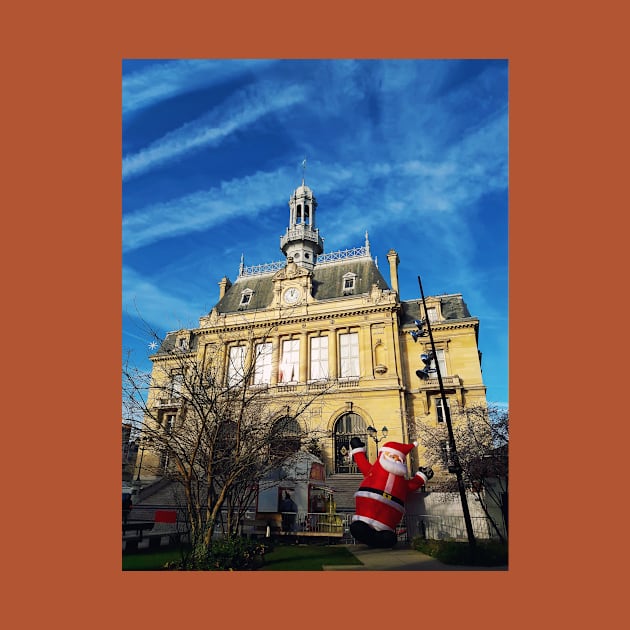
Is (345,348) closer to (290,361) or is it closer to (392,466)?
(290,361)

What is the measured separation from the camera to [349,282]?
33.8m

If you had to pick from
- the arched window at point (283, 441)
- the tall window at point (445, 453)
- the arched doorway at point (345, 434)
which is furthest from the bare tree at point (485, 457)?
the arched window at point (283, 441)

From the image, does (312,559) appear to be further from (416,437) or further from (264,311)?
(264,311)

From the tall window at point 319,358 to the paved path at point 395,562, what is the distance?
50.5 ft

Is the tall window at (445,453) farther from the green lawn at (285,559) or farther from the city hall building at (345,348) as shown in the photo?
the green lawn at (285,559)

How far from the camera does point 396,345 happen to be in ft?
94.5

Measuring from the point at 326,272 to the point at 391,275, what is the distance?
593 centimetres

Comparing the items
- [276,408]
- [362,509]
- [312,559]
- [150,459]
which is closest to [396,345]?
[276,408]

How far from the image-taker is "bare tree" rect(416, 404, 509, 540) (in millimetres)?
16453

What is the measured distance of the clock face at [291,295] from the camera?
32.8 metres

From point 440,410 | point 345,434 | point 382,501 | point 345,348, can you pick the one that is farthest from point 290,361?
point 382,501

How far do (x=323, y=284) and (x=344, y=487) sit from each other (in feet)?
55.4

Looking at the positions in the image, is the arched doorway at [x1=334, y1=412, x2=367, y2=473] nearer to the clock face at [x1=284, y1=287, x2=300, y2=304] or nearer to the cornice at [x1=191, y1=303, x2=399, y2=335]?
→ the cornice at [x1=191, y1=303, x2=399, y2=335]

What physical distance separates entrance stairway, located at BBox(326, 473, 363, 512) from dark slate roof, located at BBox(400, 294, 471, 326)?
11946mm
